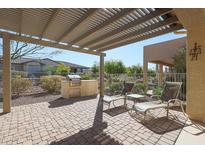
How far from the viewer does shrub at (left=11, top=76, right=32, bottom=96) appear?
8.82 metres

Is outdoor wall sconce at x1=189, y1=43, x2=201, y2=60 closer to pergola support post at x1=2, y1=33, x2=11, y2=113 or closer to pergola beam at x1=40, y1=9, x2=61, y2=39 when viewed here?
pergola beam at x1=40, y1=9, x2=61, y2=39

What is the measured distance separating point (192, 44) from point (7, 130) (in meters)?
6.00

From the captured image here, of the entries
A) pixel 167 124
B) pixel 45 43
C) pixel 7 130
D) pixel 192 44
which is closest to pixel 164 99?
pixel 167 124

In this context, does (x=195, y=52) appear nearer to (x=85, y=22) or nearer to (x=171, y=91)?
(x=171, y=91)

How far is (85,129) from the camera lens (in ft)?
12.1

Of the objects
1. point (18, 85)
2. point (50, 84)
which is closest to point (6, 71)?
point (18, 85)

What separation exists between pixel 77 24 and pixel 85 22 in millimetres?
260

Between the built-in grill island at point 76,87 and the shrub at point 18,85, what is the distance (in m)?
2.89

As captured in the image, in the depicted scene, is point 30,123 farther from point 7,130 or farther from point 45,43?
point 45,43

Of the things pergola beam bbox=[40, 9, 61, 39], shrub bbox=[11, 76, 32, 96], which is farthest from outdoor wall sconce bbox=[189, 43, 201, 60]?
shrub bbox=[11, 76, 32, 96]

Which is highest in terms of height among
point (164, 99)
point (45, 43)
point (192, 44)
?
point (45, 43)

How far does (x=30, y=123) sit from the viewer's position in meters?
4.08

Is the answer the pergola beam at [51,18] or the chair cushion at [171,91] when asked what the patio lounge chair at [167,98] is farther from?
the pergola beam at [51,18]

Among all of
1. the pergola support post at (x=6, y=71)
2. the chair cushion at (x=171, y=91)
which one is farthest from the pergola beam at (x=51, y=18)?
the chair cushion at (x=171, y=91)
